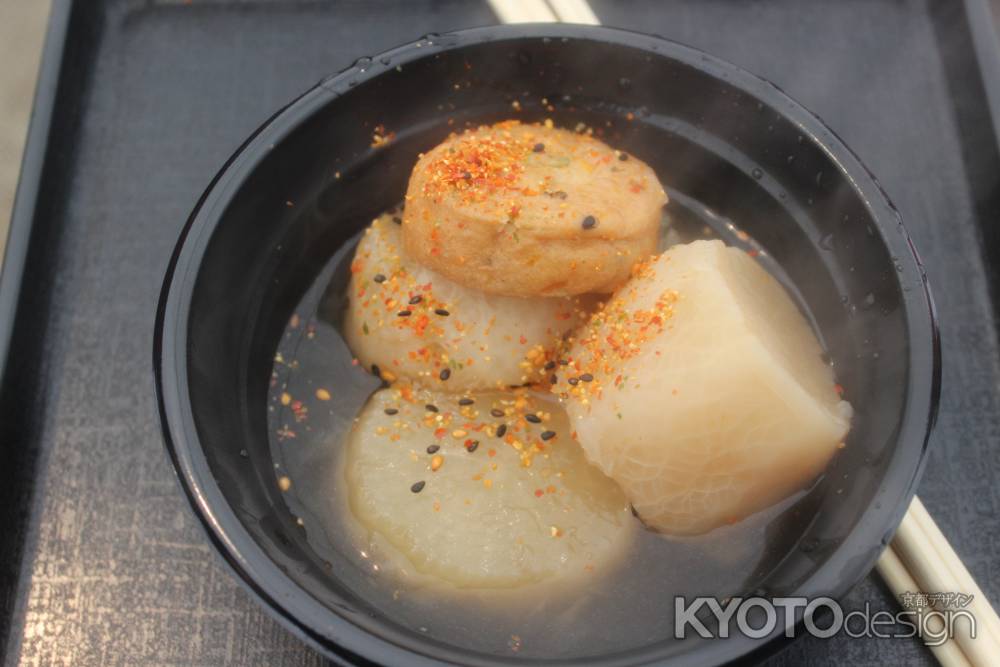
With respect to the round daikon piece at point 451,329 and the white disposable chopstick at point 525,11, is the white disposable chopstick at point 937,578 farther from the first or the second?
the white disposable chopstick at point 525,11

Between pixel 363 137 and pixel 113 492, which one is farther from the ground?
pixel 363 137

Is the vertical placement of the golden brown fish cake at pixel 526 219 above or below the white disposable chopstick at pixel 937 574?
above

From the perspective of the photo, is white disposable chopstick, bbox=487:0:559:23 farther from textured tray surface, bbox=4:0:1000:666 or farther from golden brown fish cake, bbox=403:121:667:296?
golden brown fish cake, bbox=403:121:667:296

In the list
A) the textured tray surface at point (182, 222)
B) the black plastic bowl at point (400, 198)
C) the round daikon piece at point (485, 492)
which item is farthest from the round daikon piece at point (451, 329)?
the textured tray surface at point (182, 222)

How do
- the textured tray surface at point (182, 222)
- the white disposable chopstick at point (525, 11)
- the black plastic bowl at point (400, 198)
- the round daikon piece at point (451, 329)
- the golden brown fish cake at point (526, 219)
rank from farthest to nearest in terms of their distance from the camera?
the white disposable chopstick at point (525, 11) → the textured tray surface at point (182, 222) → the round daikon piece at point (451, 329) → the golden brown fish cake at point (526, 219) → the black plastic bowl at point (400, 198)

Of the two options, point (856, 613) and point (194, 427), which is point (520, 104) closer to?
point (194, 427)

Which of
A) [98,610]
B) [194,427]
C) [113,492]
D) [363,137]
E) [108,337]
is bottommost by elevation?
[98,610]

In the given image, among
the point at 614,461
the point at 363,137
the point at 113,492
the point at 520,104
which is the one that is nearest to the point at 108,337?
the point at 113,492
